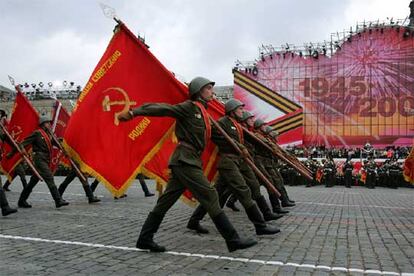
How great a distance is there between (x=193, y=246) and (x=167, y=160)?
2.42 meters

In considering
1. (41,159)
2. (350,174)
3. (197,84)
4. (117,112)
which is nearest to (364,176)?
(350,174)

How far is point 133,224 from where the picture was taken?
7.86 metres

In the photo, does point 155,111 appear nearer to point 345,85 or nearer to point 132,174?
point 132,174

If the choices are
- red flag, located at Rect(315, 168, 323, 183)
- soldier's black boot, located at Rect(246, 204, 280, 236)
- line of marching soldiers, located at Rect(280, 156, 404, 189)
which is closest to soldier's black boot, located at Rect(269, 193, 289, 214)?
soldier's black boot, located at Rect(246, 204, 280, 236)

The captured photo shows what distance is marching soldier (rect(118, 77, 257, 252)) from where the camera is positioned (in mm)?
5504

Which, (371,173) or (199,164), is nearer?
(199,164)

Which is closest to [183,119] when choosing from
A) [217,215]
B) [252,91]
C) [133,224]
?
[217,215]

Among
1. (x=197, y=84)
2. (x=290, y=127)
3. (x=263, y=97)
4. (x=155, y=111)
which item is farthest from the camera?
(x=263, y=97)

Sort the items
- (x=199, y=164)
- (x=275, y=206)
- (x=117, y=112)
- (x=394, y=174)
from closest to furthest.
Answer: (x=199, y=164) → (x=117, y=112) → (x=275, y=206) → (x=394, y=174)

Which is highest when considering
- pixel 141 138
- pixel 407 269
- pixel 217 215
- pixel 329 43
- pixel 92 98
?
pixel 329 43

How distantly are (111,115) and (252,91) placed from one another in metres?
41.9

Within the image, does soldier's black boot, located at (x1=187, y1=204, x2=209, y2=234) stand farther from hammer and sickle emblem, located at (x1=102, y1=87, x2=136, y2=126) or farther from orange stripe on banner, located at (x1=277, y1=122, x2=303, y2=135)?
orange stripe on banner, located at (x1=277, y1=122, x2=303, y2=135)

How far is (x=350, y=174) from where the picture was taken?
22422mm

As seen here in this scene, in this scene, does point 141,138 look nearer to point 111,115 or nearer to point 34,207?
point 111,115
